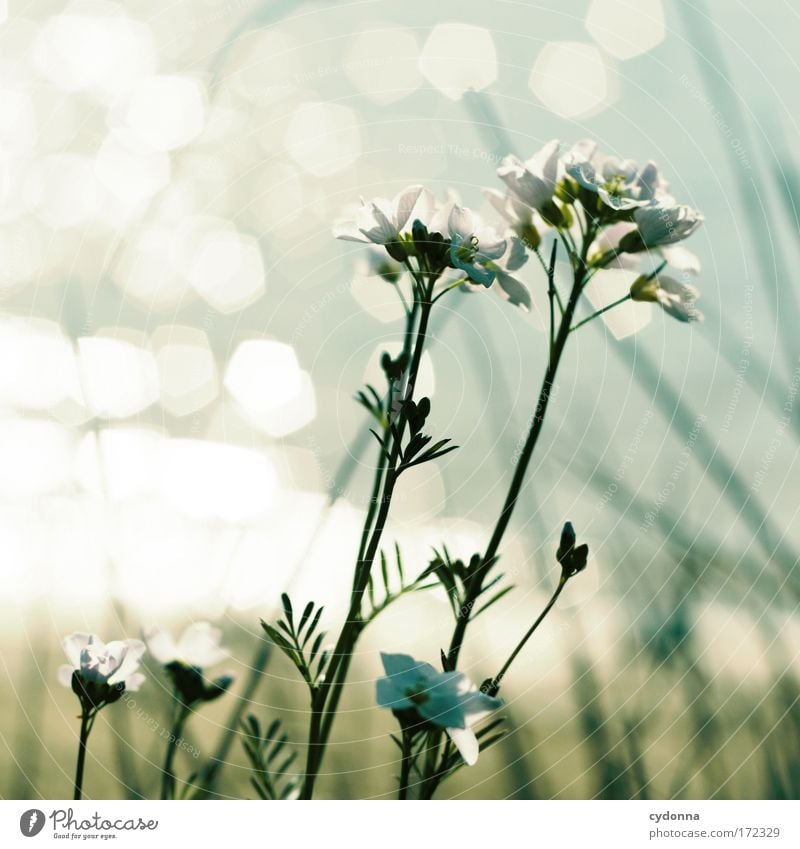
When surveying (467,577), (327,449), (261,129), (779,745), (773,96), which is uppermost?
(261,129)

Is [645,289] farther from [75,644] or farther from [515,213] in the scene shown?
[75,644]

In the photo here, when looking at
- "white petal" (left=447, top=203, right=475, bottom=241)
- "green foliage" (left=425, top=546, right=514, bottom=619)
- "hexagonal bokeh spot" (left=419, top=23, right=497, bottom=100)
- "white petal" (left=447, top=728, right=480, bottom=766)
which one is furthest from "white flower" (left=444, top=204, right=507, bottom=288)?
"hexagonal bokeh spot" (left=419, top=23, right=497, bottom=100)

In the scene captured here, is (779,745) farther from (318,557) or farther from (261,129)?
(261,129)

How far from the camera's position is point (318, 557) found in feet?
3.22

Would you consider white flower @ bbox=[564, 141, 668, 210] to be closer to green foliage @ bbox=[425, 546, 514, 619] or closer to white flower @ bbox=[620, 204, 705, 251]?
white flower @ bbox=[620, 204, 705, 251]

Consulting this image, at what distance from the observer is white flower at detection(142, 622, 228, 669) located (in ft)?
2.53

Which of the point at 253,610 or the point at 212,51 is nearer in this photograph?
the point at 253,610

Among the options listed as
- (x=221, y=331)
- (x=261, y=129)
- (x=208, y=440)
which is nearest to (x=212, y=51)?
(x=261, y=129)

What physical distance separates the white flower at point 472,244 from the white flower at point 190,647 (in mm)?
475

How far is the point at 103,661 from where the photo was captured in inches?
26.9

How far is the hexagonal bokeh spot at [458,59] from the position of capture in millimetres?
1161

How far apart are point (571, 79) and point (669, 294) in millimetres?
584

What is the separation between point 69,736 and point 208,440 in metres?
0.44

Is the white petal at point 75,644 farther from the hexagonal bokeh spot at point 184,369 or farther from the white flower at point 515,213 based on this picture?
the white flower at point 515,213
